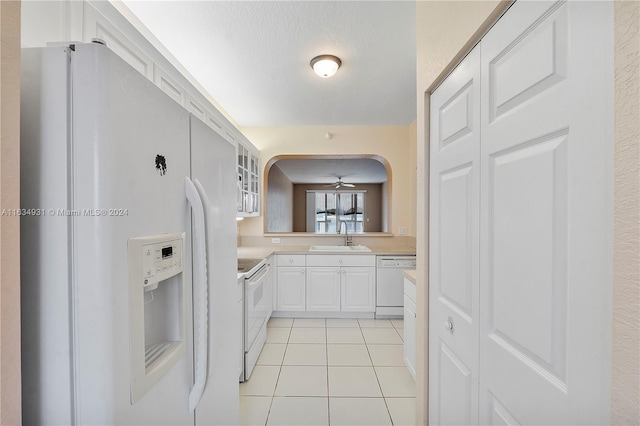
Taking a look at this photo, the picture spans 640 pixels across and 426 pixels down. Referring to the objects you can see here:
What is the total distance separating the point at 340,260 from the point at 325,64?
212 cm

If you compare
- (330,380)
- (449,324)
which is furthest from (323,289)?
(449,324)

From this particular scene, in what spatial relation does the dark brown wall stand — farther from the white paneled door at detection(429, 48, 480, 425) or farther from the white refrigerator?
the white refrigerator

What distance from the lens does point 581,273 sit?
56 centimetres

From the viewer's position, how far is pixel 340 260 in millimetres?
3281

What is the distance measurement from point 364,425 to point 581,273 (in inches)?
63.2

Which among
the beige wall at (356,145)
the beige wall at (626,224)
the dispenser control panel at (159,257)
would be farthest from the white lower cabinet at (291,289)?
the beige wall at (626,224)

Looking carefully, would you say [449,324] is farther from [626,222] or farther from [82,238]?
[82,238]

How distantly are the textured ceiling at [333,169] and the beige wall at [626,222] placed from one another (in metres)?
5.16

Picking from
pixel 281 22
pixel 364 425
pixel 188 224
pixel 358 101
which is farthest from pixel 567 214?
pixel 358 101

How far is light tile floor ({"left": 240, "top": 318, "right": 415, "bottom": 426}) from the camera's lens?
1.70m

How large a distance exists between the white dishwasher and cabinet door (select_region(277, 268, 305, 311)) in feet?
3.05

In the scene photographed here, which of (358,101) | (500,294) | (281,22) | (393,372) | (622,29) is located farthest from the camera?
(358,101)

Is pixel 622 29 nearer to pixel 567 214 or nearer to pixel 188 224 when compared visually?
A: pixel 567 214

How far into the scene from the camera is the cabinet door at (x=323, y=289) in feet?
10.7
